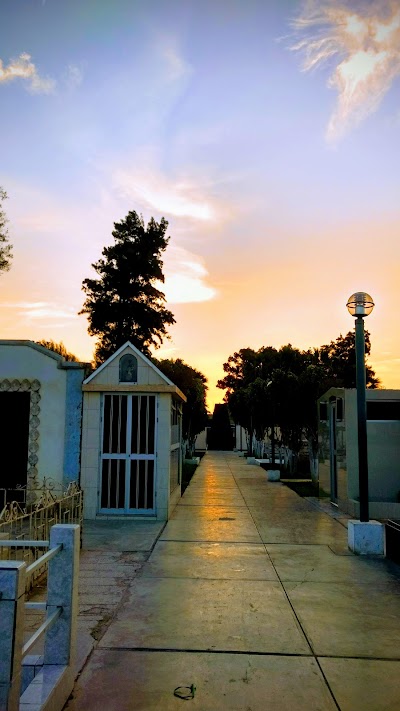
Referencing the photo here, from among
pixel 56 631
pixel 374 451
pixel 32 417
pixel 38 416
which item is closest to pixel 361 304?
pixel 374 451

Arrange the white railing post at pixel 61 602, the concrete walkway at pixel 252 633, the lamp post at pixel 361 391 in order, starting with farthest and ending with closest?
1. the lamp post at pixel 361 391
2. the concrete walkway at pixel 252 633
3. the white railing post at pixel 61 602

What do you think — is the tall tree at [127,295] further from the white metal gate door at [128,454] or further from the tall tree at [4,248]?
the white metal gate door at [128,454]

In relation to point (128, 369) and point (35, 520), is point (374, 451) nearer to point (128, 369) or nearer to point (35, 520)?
point (128, 369)

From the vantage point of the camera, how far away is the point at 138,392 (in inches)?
476

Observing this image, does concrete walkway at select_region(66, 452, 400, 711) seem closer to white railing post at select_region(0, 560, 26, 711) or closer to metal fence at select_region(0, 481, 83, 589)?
white railing post at select_region(0, 560, 26, 711)

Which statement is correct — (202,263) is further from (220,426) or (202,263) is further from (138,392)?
(220,426)

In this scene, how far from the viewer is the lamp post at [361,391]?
8.62 m

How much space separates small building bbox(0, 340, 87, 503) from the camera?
11914 mm

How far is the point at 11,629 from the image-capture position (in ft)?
8.43

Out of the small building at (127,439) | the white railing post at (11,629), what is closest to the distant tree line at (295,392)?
the small building at (127,439)

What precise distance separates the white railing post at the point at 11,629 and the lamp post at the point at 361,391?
7121 mm

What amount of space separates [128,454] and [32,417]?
8.52 feet

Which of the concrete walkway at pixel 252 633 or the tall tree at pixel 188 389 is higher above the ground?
the tall tree at pixel 188 389

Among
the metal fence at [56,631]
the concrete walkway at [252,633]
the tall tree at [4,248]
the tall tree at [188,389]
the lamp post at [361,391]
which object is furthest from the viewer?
the tall tree at [188,389]
